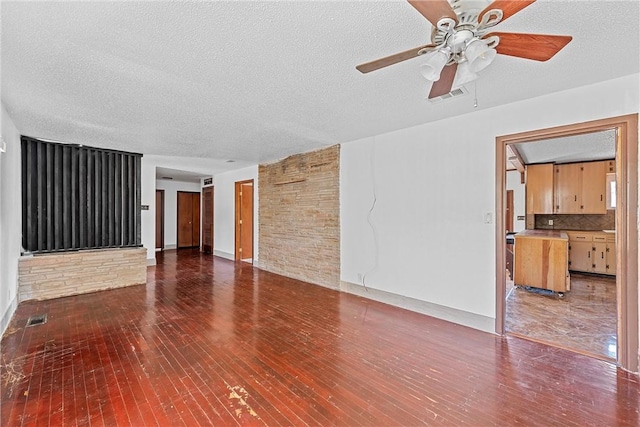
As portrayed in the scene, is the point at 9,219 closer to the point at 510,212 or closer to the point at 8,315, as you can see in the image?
the point at 8,315

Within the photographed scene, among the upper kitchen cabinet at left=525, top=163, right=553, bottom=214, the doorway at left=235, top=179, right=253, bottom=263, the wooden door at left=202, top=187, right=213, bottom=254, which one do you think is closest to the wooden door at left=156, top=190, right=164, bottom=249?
the wooden door at left=202, top=187, right=213, bottom=254

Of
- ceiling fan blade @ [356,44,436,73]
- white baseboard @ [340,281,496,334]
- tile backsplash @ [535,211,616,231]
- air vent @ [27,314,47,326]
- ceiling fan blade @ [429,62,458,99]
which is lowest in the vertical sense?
air vent @ [27,314,47,326]

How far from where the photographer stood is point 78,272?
4.64 m

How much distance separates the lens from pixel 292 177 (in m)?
5.93

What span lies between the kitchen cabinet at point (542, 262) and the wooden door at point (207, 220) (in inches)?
312

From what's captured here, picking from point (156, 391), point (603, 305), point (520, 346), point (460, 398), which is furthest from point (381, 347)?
point (603, 305)

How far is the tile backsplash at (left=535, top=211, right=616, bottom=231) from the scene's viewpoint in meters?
6.06

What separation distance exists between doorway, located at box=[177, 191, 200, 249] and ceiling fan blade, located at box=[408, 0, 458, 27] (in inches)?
398

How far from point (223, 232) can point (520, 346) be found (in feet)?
23.9

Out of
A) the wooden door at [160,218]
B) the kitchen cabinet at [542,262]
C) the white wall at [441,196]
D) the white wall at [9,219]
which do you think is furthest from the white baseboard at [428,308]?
the wooden door at [160,218]

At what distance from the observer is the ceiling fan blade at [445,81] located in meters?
1.87

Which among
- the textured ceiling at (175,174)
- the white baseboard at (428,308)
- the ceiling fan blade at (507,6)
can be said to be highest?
the textured ceiling at (175,174)

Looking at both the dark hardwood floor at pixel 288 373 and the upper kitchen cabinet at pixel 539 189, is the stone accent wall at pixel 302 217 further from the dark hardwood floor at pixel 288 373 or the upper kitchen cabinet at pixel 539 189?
the upper kitchen cabinet at pixel 539 189

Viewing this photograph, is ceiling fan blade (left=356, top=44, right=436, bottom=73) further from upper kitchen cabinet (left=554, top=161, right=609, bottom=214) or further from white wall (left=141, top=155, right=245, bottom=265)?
upper kitchen cabinet (left=554, top=161, right=609, bottom=214)
